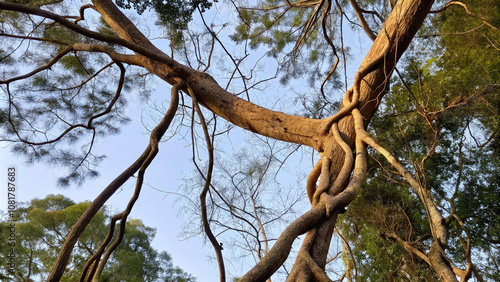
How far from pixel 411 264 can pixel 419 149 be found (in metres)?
1.25

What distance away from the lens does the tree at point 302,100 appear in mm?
1408

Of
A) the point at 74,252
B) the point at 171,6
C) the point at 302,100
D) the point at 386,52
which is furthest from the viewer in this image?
the point at 74,252

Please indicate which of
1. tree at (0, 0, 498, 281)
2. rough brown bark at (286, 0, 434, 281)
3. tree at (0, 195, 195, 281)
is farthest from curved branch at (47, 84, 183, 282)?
tree at (0, 195, 195, 281)

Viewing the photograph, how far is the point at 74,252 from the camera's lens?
5156 millimetres

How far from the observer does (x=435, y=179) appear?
392 cm

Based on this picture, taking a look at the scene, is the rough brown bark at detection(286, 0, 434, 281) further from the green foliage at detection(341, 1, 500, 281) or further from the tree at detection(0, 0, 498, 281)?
the green foliage at detection(341, 1, 500, 281)

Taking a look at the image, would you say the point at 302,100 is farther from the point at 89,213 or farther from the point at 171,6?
the point at 89,213

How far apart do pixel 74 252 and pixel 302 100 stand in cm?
406

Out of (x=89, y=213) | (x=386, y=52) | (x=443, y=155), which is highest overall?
(x=443, y=155)

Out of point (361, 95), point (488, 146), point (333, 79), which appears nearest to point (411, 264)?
point (488, 146)

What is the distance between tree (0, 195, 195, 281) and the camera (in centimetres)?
467

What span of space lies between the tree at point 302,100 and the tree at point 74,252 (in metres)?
1.88

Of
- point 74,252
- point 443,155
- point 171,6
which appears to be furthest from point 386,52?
point 74,252

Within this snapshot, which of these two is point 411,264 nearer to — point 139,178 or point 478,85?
point 478,85
